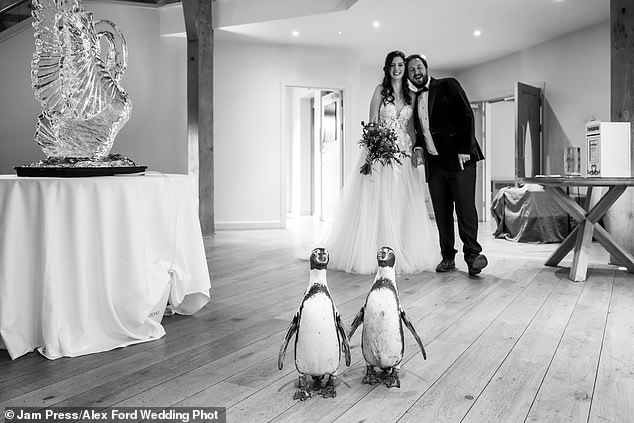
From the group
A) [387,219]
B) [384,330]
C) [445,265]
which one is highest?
[387,219]

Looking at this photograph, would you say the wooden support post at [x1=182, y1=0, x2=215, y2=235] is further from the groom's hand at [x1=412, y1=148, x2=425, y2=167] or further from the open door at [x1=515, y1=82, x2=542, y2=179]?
the open door at [x1=515, y1=82, x2=542, y2=179]

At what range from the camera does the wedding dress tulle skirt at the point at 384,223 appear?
4.31 meters

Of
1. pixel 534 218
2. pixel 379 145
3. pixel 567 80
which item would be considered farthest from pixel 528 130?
pixel 379 145

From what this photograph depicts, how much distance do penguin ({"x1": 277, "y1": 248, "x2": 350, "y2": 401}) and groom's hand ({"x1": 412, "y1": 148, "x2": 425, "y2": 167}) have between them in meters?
2.71

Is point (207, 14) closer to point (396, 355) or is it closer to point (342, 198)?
point (342, 198)

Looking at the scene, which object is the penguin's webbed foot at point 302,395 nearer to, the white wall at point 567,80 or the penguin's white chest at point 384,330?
the penguin's white chest at point 384,330

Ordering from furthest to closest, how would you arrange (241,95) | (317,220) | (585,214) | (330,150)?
(317,220)
(330,150)
(241,95)
(585,214)

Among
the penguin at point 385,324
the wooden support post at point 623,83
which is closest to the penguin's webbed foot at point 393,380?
the penguin at point 385,324

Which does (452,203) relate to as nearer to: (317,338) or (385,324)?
(385,324)

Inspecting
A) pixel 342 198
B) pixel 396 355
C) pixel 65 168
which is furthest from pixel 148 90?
pixel 396 355

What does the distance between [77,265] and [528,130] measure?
22.4 ft

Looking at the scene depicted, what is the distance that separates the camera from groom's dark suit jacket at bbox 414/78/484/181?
409 cm

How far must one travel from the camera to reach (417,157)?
14.5ft

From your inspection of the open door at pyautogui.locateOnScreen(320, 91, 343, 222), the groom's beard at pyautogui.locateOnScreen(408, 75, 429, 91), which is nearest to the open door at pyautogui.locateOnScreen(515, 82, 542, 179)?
the open door at pyautogui.locateOnScreen(320, 91, 343, 222)
